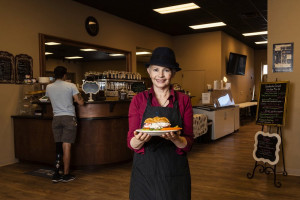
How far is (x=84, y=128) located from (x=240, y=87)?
947 centimetres

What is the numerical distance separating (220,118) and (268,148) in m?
3.18

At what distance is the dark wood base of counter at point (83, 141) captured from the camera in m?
4.64

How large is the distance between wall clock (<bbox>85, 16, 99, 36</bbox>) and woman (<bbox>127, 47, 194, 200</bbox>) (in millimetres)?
5638

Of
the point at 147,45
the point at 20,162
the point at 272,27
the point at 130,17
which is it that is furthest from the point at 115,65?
the point at 272,27

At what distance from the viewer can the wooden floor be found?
11.5ft

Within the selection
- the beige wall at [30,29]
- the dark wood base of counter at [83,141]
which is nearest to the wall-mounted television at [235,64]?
the beige wall at [30,29]

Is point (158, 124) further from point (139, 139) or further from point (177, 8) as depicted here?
point (177, 8)

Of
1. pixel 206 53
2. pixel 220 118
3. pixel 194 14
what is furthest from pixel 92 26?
pixel 206 53

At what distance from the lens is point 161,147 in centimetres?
162

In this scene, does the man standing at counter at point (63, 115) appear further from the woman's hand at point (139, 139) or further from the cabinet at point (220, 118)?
the cabinet at point (220, 118)

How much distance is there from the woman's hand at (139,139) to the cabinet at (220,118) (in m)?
5.66

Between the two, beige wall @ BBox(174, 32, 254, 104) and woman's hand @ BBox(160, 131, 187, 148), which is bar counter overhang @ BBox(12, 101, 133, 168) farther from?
beige wall @ BBox(174, 32, 254, 104)

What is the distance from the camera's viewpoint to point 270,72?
4.43 meters

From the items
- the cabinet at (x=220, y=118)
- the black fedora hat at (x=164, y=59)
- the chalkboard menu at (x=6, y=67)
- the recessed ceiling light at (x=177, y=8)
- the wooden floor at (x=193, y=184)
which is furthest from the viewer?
the cabinet at (x=220, y=118)
